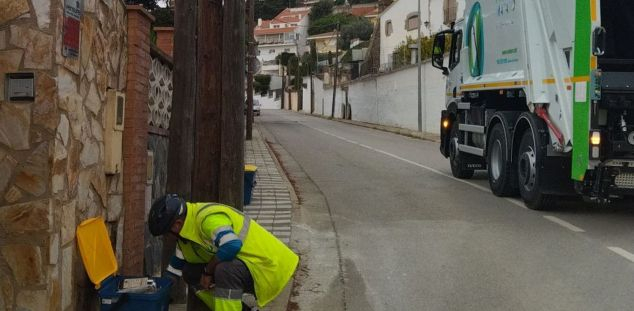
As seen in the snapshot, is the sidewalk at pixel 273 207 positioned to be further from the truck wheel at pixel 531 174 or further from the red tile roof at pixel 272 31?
the red tile roof at pixel 272 31

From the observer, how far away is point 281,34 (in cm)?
12625

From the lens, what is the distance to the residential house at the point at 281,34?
12169 centimetres

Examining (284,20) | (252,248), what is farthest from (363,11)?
(252,248)

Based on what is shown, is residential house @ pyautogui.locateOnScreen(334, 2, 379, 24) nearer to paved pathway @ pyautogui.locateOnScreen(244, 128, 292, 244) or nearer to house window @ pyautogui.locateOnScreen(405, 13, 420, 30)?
house window @ pyautogui.locateOnScreen(405, 13, 420, 30)

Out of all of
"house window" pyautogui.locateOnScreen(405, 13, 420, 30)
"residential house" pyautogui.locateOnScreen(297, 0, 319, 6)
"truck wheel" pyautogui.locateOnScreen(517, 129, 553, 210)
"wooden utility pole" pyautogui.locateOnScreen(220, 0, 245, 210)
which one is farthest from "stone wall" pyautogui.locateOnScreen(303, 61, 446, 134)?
"residential house" pyautogui.locateOnScreen(297, 0, 319, 6)

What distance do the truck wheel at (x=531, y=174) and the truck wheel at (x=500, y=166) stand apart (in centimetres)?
40

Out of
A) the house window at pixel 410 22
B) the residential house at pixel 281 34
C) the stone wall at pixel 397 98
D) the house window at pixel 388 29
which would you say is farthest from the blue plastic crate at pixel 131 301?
the residential house at pixel 281 34

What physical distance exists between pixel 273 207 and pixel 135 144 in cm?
500

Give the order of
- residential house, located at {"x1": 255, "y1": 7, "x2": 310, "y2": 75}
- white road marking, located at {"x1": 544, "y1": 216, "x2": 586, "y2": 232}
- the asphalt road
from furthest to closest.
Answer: residential house, located at {"x1": 255, "y1": 7, "x2": 310, "y2": 75} < white road marking, located at {"x1": 544, "y1": 216, "x2": 586, "y2": 232} < the asphalt road

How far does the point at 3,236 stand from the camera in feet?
12.9

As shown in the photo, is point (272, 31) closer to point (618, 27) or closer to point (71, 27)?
point (618, 27)

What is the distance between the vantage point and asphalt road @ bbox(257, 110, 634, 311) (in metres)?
6.02

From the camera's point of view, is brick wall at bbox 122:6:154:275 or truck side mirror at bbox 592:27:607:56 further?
truck side mirror at bbox 592:27:607:56

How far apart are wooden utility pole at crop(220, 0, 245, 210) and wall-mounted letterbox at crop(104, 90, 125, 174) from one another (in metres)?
0.80
